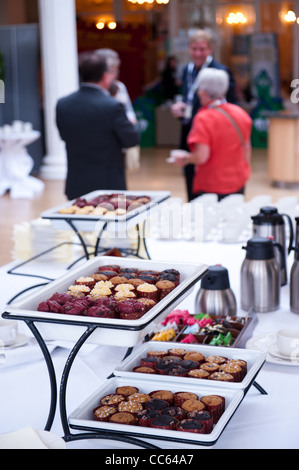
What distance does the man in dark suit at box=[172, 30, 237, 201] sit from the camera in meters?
4.98

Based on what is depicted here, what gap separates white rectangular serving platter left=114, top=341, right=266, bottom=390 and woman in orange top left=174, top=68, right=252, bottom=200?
2.35 meters

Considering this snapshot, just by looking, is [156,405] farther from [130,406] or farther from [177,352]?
[177,352]

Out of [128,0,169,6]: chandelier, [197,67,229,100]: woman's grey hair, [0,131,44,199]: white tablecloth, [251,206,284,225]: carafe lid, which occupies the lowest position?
[0,131,44,199]: white tablecloth

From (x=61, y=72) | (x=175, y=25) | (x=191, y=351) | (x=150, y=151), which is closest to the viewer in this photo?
(x=191, y=351)

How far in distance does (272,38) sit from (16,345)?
11.3m

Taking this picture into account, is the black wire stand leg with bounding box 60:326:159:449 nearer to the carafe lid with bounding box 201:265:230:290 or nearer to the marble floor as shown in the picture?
the carafe lid with bounding box 201:265:230:290

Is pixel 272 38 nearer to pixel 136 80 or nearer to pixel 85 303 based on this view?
pixel 136 80

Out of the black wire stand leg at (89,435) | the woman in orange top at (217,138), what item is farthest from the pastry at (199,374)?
the woman in orange top at (217,138)

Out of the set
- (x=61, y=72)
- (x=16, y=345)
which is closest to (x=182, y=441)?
(x=16, y=345)

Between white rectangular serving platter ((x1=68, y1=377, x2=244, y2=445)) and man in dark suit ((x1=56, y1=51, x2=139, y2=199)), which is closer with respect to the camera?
white rectangular serving platter ((x1=68, y1=377, x2=244, y2=445))

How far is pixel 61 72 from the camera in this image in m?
8.67

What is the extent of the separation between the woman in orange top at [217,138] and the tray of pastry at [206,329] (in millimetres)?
2036

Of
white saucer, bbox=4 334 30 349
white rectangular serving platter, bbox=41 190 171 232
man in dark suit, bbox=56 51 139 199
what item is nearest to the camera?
white saucer, bbox=4 334 30 349

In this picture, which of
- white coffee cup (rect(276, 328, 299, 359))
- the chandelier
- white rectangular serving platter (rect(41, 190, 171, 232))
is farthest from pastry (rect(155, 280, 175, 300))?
the chandelier
